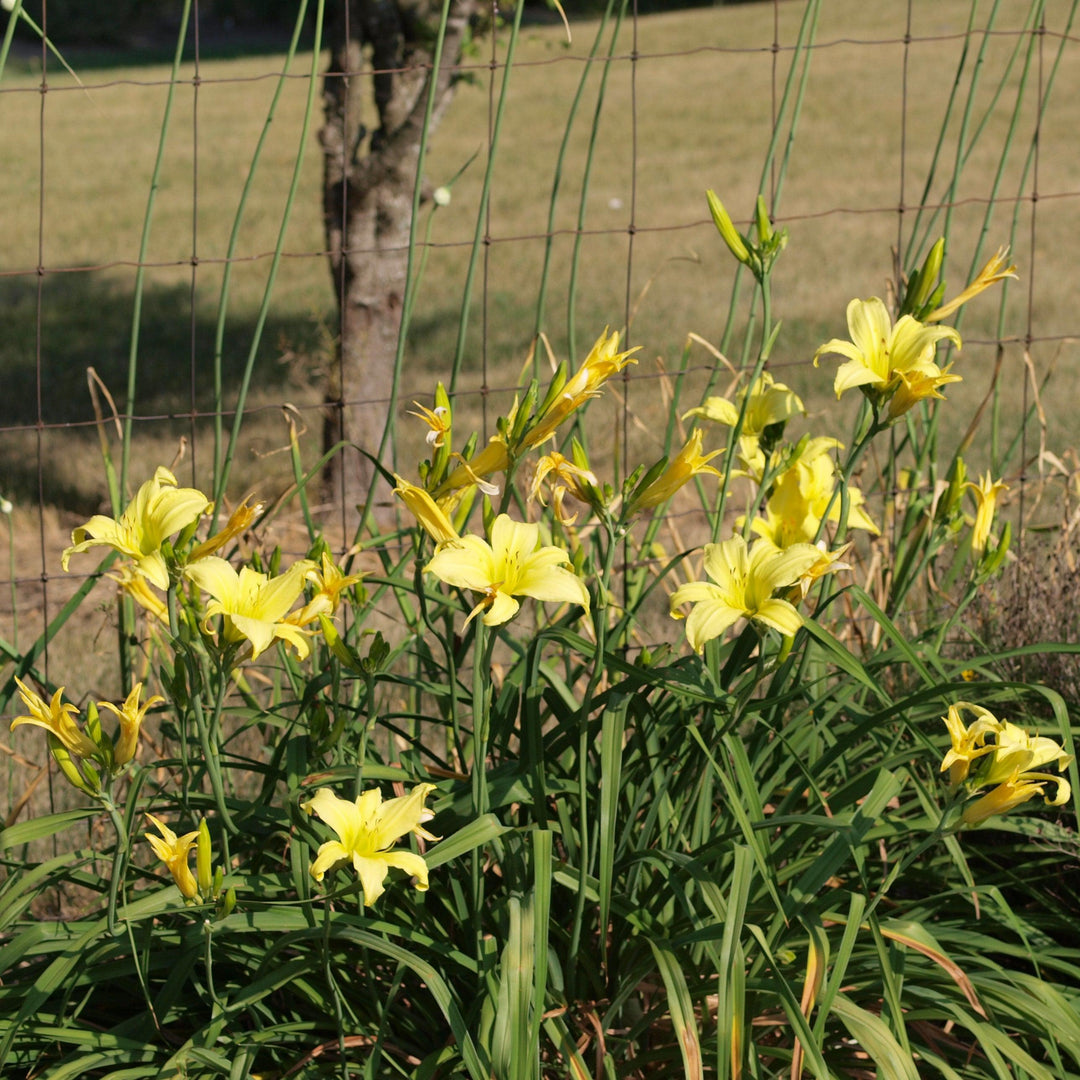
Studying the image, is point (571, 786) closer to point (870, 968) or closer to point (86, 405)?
point (870, 968)

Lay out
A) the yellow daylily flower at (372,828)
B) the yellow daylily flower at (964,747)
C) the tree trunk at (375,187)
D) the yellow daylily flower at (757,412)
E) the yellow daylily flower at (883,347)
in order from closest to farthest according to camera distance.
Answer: the yellow daylily flower at (372,828), the yellow daylily flower at (964,747), the yellow daylily flower at (883,347), the yellow daylily flower at (757,412), the tree trunk at (375,187)

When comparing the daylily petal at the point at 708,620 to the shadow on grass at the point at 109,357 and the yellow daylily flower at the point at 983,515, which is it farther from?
the shadow on grass at the point at 109,357

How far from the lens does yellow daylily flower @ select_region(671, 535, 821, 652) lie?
1213mm

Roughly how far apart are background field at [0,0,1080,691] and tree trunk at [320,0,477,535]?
0.55 feet

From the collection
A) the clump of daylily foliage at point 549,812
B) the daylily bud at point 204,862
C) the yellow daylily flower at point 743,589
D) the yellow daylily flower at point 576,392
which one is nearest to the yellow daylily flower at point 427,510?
the clump of daylily foliage at point 549,812

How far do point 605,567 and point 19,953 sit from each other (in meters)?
0.79

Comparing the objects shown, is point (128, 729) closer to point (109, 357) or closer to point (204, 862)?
point (204, 862)

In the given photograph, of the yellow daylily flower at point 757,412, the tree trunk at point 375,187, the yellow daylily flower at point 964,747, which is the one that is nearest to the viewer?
the yellow daylily flower at point 964,747

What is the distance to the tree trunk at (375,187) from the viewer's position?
3.90m

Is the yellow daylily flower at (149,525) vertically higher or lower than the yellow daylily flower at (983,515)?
higher

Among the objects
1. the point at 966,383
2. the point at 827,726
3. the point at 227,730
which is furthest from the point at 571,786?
the point at 966,383

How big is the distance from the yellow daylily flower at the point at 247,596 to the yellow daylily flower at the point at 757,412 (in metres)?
0.60

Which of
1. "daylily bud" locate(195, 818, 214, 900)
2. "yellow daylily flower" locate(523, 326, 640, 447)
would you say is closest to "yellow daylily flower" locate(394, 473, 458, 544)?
"yellow daylily flower" locate(523, 326, 640, 447)

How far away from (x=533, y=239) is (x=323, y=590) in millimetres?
4668
